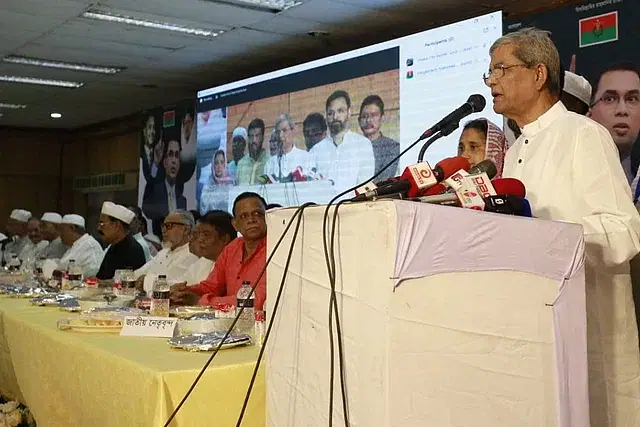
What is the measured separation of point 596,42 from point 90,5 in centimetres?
298

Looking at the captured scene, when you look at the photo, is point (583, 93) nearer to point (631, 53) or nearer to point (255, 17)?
point (631, 53)

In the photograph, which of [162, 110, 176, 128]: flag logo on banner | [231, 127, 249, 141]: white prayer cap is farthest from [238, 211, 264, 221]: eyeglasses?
[162, 110, 176, 128]: flag logo on banner

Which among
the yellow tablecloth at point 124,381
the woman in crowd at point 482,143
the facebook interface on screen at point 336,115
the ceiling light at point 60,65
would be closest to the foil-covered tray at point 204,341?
the yellow tablecloth at point 124,381

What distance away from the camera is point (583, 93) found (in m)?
2.21

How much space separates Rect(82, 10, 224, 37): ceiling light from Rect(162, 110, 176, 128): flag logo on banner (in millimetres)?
2356

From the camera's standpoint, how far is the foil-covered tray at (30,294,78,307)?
2.63 metres

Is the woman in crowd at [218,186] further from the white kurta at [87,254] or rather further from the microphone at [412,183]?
the microphone at [412,183]

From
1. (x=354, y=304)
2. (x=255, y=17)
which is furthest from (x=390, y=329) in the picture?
(x=255, y=17)

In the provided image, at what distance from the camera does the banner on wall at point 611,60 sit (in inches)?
122

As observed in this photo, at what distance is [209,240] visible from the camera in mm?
3811

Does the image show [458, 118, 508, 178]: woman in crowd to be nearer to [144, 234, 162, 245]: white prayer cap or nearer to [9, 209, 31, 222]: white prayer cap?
[144, 234, 162, 245]: white prayer cap

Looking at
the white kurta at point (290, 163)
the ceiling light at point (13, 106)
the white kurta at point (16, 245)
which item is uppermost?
the ceiling light at point (13, 106)

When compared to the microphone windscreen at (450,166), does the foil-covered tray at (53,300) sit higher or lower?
lower

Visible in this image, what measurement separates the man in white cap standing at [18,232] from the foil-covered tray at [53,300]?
182 inches
